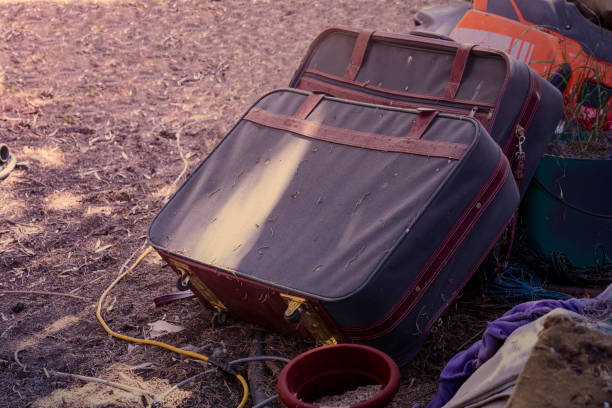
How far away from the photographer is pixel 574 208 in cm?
264

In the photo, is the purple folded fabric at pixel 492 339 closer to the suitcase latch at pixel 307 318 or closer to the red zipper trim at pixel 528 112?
the suitcase latch at pixel 307 318

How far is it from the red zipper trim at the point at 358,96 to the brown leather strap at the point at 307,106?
273mm

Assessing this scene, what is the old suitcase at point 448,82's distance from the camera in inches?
97.8

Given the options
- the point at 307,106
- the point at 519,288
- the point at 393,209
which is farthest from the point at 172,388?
the point at 519,288

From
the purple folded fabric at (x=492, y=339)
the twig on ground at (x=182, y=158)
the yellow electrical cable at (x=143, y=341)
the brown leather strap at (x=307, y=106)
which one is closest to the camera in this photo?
the purple folded fabric at (x=492, y=339)

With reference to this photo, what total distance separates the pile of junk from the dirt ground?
0.26 metres

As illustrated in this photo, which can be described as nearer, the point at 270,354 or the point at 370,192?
the point at 370,192

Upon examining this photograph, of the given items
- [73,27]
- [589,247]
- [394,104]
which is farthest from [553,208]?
[73,27]

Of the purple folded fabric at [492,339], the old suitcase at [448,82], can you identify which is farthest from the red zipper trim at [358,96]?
the purple folded fabric at [492,339]

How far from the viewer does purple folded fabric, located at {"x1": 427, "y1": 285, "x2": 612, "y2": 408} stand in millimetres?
1742

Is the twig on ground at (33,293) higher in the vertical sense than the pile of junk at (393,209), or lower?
lower

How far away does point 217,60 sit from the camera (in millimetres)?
5809

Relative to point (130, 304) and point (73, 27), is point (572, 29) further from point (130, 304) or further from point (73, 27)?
point (73, 27)

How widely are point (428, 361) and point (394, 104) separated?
3.33 feet
